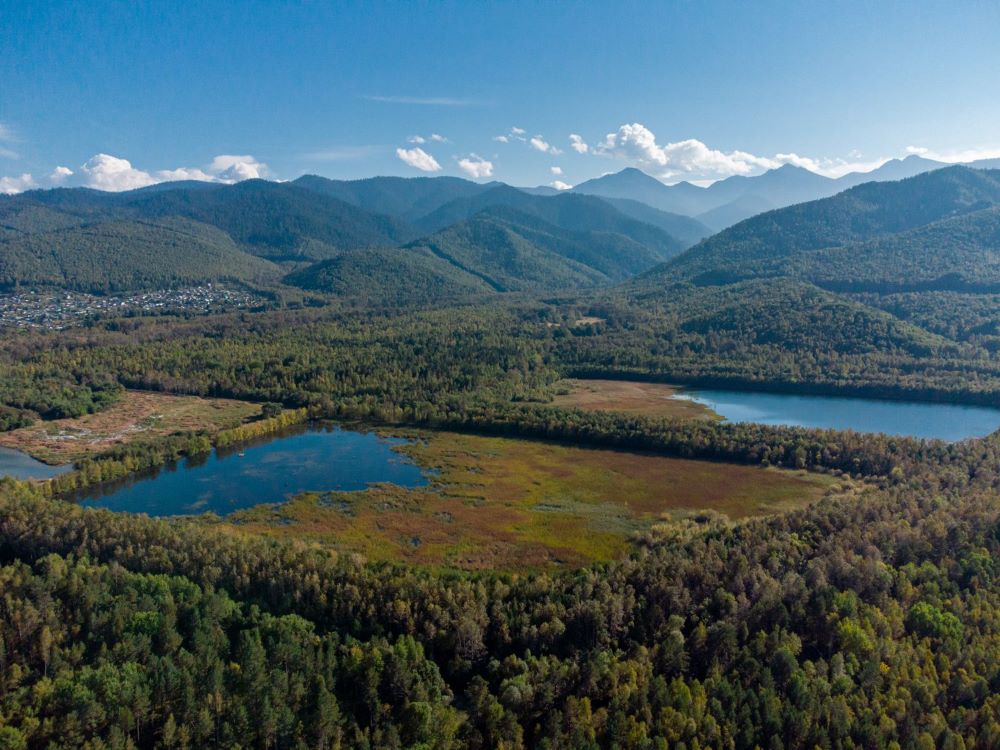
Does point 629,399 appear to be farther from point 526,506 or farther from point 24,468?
point 24,468

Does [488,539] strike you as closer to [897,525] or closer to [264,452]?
[897,525]

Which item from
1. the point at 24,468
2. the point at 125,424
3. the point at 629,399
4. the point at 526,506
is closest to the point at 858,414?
the point at 629,399

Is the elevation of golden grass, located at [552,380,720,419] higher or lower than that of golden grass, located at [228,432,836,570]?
higher

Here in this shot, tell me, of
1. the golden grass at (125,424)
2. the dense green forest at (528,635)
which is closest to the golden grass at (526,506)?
the dense green forest at (528,635)

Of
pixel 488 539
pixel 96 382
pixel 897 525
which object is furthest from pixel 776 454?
pixel 96 382

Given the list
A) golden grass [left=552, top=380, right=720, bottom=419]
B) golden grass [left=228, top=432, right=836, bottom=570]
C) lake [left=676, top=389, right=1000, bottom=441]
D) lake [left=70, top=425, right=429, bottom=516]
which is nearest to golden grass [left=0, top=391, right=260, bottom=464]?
lake [left=70, top=425, right=429, bottom=516]

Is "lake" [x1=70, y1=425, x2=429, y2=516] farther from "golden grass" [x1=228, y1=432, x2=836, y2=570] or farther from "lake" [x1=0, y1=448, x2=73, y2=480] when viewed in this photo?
"lake" [x1=0, y1=448, x2=73, y2=480]
